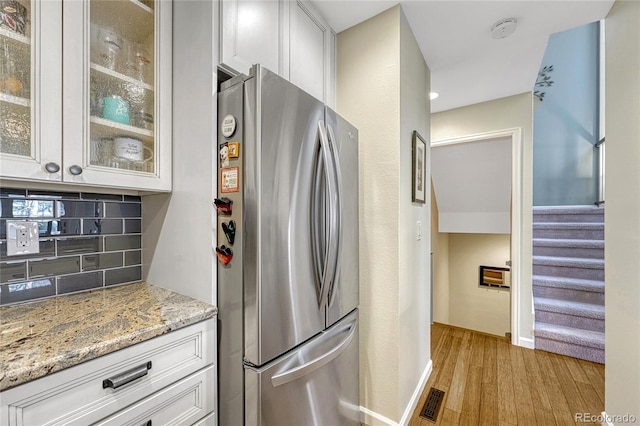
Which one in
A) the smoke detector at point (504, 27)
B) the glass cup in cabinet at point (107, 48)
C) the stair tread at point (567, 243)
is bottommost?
the stair tread at point (567, 243)

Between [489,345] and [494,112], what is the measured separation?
2.34m

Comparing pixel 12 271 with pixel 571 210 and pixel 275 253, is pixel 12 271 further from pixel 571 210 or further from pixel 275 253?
pixel 571 210

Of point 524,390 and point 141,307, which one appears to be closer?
point 141,307

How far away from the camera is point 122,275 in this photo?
1.37m

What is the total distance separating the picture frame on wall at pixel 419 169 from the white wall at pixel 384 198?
6 cm

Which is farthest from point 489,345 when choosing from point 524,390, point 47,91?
point 47,91

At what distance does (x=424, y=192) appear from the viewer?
205 cm

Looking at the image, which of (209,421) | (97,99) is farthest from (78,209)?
(209,421)

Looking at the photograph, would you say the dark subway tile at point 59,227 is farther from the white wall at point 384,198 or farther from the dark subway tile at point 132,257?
the white wall at point 384,198

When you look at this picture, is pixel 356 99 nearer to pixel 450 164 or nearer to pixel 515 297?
pixel 450 164

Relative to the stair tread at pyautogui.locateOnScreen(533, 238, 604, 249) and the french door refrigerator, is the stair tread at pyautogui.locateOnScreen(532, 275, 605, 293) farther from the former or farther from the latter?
the french door refrigerator

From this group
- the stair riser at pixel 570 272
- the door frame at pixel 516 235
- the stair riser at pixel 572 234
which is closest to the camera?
the door frame at pixel 516 235

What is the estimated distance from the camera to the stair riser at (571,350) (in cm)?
234

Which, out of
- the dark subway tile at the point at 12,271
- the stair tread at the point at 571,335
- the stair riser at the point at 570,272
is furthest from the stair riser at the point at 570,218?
the dark subway tile at the point at 12,271
